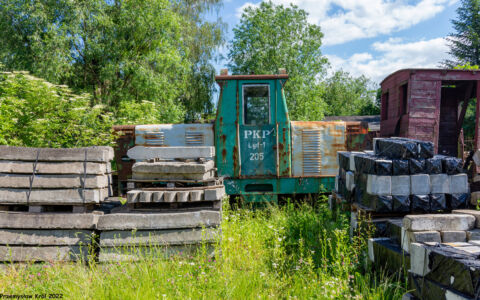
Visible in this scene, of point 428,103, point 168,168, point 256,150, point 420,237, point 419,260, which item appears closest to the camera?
point 419,260

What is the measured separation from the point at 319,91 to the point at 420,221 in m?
26.4

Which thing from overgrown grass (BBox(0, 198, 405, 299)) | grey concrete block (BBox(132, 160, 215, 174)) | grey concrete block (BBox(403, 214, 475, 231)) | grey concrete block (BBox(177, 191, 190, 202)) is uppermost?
grey concrete block (BBox(132, 160, 215, 174))

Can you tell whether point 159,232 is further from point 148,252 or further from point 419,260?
point 419,260

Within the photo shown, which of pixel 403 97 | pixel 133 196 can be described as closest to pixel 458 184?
pixel 133 196

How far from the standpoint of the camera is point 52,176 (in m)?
4.08

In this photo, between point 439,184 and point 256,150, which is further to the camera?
point 256,150

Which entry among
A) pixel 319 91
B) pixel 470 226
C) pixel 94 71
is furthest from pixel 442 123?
pixel 319 91

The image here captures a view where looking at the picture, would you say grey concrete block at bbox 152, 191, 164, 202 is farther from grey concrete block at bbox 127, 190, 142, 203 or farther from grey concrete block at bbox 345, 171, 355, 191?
grey concrete block at bbox 345, 171, 355, 191

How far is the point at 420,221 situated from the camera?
314 cm

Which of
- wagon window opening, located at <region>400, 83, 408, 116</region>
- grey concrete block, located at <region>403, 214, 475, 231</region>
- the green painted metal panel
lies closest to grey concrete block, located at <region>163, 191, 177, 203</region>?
the green painted metal panel

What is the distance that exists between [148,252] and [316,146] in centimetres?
412

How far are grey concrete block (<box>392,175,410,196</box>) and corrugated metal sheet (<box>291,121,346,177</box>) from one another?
2.68m

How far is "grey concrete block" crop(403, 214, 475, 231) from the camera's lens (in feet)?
10.3

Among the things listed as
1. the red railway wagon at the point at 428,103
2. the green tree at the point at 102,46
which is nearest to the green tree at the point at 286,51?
the green tree at the point at 102,46
